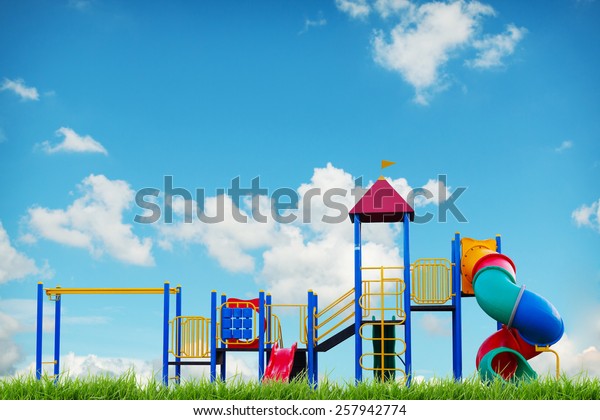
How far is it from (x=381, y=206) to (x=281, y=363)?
11.7 feet

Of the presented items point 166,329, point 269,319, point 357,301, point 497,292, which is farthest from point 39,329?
point 497,292

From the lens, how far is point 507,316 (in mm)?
13469

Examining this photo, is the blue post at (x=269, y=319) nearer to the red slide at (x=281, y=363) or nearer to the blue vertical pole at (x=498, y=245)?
the red slide at (x=281, y=363)

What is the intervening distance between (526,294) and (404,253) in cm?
236

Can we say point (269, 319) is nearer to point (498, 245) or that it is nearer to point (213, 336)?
point (213, 336)

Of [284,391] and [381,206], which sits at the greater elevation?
[381,206]

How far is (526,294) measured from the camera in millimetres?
13391

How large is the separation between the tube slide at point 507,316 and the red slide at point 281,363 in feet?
11.5

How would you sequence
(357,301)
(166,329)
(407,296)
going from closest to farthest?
(407,296) < (357,301) < (166,329)

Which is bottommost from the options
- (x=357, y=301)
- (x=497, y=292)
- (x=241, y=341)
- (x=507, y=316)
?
(x=241, y=341)

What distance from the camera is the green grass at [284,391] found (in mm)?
10242

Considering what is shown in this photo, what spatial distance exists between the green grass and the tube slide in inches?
98.4
